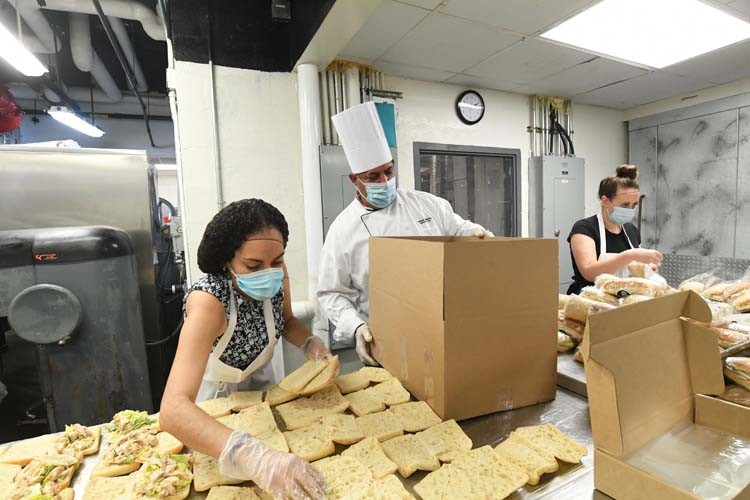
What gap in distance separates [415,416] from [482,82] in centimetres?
351

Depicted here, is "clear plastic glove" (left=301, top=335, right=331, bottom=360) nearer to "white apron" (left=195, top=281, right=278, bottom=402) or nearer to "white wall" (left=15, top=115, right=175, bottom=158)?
"white apron" (left=195, top=281, right=278, bottom=402)

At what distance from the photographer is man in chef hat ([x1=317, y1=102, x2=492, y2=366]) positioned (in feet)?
6.15

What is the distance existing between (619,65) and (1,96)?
20.4 feet

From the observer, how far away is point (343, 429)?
96cm

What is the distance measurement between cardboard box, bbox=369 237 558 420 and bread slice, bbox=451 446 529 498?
0.15 metres

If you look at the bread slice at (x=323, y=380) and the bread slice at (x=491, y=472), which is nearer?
the bread slice at (x=491, y=472)

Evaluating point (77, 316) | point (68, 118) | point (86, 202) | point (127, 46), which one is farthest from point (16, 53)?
point (68, 118)

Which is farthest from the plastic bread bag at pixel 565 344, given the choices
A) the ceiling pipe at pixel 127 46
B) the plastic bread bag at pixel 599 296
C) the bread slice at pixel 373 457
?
the ceiling pipe at pixel 127 46

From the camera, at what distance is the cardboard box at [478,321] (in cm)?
93

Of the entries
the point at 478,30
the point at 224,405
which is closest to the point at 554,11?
the point at 478,30

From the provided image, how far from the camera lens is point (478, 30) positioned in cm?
267

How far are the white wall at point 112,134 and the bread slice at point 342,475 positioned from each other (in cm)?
658

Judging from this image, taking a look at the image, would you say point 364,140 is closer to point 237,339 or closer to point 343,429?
point 237,339

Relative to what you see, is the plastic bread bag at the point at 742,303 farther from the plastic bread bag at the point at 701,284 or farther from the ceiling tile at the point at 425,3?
the ceiling tile at the point at 425,3
